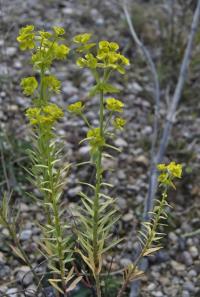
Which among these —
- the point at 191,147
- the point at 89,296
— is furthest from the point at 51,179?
the point at 191,147

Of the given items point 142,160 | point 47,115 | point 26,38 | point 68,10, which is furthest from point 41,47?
point 68,10

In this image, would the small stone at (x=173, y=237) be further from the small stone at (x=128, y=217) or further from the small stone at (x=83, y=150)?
the small stone at (x=83, y=150)

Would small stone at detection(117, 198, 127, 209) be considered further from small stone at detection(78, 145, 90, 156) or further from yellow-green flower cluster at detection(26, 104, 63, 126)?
yellow-green flower cluster at detection(26, 104, 63, 126)

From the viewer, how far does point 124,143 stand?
9.41ft

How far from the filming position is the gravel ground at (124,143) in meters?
2.24

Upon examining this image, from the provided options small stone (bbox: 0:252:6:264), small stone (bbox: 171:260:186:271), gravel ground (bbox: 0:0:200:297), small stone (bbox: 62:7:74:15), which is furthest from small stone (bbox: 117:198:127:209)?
small stone (bbox: 62:7:74:15)

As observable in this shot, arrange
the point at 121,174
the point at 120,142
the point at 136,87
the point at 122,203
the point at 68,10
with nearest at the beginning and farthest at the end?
the point at 122,203, the point at 121,174, the point at 120,142, the point at 136,87, the point at 68,10

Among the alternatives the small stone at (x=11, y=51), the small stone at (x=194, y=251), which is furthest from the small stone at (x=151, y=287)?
the small stone at (x=11, y=51)

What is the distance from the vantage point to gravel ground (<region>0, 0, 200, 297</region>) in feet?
7.36

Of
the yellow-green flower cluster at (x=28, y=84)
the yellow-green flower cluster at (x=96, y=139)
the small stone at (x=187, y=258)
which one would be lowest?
the small stone at (x=187, y=258)

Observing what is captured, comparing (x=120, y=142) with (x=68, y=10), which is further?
(x=68, y=10)

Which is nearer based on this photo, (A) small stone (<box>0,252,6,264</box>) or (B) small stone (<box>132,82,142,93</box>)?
(A) small stone (<box>0,252,6,264</box>)

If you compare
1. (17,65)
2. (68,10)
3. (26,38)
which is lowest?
(17,65)

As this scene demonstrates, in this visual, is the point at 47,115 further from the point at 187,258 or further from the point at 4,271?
the point at 187,258
